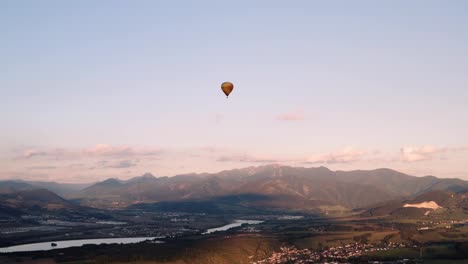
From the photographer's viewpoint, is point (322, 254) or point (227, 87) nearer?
point (227, 87)

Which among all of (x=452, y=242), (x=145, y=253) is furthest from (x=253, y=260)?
(x=452, y=242)

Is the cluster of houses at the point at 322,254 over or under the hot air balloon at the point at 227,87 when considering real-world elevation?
under

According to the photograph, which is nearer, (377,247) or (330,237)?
(377,247)

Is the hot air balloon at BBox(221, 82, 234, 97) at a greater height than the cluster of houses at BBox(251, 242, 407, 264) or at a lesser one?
greater

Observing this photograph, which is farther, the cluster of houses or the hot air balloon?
the cluster of houses

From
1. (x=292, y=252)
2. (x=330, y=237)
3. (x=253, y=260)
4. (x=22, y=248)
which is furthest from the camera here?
(x=330, y=237)

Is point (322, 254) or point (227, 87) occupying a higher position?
point (227, 87)

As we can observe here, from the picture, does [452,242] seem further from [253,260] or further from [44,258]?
[44,258]

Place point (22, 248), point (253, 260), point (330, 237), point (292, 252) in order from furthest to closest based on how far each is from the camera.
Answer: point (330, 237)
point (22, 248)
point (292, 252)
point (253, 260)
